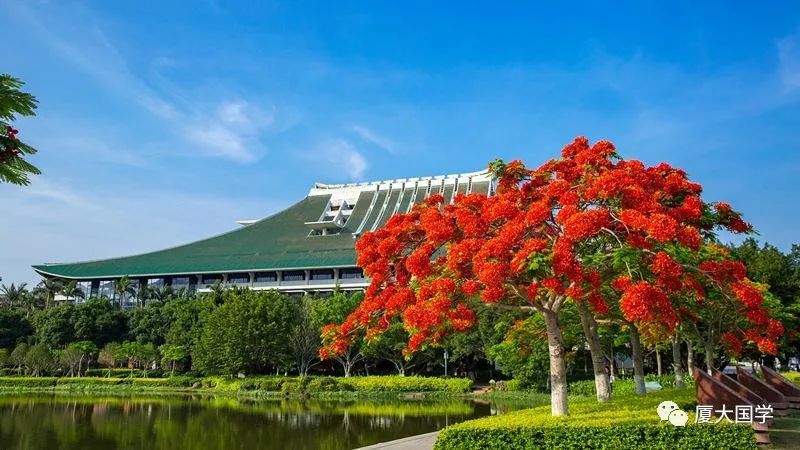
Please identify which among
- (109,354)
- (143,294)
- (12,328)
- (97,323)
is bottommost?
(109,354)

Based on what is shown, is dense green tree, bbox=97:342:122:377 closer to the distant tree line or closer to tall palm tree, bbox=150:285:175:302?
the distant tree line

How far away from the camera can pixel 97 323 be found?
48.9 meters

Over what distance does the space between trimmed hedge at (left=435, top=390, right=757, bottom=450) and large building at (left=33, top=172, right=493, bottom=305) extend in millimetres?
50105

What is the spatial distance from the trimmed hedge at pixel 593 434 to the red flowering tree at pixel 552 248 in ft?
4.07

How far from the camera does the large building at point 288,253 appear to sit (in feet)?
219

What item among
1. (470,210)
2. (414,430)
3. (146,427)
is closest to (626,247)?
(470,210)

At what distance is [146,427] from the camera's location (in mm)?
19969

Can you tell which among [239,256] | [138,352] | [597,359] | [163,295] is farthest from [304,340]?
[239,256]

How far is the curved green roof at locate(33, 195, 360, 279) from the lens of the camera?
6694 cm

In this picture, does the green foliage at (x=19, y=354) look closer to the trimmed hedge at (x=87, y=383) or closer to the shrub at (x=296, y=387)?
the trimmed hedge at (x=87, y=383)

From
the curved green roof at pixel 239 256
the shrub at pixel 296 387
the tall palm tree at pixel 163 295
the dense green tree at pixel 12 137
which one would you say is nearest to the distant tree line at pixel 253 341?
→ the shrub at pixel 296 387

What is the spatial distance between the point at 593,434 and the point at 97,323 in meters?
48.4

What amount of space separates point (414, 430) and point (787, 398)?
38.6 feet

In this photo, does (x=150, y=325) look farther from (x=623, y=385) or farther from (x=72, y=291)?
(x=623, y=385)
